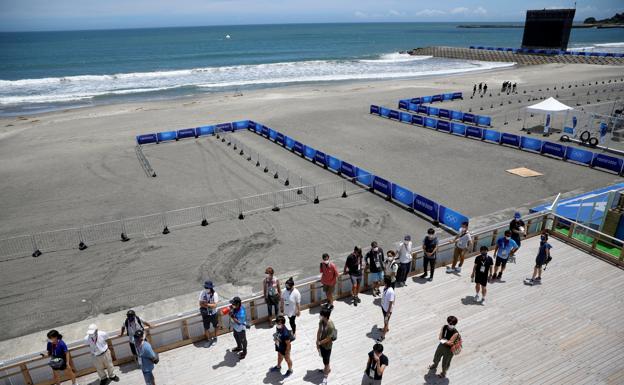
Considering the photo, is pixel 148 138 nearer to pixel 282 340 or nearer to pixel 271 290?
pixel 271 290

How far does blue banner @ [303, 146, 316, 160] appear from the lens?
86.8 feet

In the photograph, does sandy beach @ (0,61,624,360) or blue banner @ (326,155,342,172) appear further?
blue banner @ (326,155,342,172)

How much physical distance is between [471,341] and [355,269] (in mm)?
3139

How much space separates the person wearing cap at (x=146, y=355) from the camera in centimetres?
752

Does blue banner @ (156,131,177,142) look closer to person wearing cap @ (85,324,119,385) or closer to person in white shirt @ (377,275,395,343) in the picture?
person wearing cap @ (85,324,119,385)

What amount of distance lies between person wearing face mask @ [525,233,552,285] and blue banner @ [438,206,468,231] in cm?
512

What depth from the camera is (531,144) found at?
27609mm

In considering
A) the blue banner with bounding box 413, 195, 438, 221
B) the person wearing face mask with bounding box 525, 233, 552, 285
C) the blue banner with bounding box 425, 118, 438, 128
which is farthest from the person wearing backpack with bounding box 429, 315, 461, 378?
the blue banner with bounding box 425, 118, 438, 128

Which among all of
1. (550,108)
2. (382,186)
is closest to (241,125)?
(382,186)

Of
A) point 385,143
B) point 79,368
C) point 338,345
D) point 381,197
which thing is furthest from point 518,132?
point 79,368

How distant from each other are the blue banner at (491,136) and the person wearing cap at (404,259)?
22.1m

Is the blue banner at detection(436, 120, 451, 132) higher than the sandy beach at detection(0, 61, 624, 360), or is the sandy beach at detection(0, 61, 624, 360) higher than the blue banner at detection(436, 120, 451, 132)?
the blue banner at detection(436, 120, 451, 132)

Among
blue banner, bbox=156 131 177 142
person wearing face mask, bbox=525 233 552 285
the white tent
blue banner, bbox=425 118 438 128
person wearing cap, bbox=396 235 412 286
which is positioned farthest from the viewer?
blue banner, bbox=425 118 438 128

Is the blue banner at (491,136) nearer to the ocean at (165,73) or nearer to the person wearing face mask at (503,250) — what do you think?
the person wearing face mask at (503,250)
